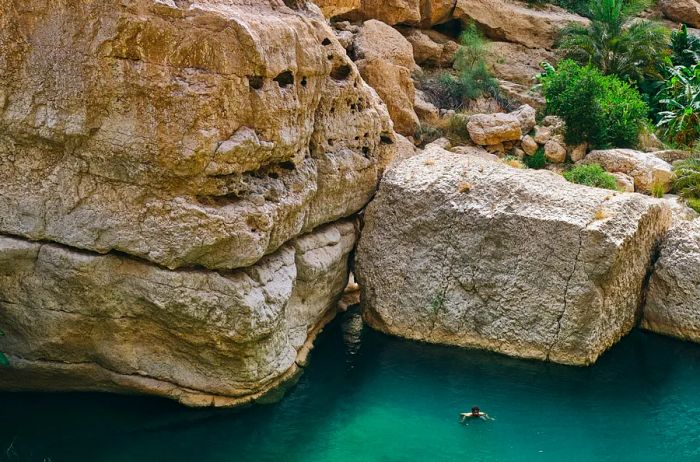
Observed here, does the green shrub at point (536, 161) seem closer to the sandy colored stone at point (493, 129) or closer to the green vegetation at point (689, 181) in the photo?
the sandy colored stone at point (493, 129)

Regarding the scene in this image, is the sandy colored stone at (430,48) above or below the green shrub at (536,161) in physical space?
above

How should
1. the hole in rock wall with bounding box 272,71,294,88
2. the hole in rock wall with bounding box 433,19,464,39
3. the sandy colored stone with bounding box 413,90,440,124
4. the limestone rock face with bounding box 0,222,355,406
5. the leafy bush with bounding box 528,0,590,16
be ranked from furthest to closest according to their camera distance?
the leafy bush with bounding box 528,0,590,16, the hole in rock wall with bounding box 433,19,464,39, the sandy colored stone with bounding box 413,90,440,124, the hole in rock wall with bounding box 272,71,294,88, the limestone rock face with bounding box 0,222,355,406

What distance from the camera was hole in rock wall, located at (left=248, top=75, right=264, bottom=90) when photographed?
30.9 ft

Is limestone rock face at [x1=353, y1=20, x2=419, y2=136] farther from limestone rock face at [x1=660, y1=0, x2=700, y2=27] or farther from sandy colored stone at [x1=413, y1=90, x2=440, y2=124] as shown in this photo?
limestone rock face at [x1=660, y1=0, x2=700, y2=27]

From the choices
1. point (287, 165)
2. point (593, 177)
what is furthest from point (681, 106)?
point (287, 165)

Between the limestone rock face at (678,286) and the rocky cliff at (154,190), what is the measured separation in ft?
21.8

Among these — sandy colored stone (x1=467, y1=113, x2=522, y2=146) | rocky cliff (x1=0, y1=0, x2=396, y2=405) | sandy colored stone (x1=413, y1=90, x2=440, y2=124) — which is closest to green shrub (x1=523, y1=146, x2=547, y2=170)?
sandy colored stone (x1=467, y1=113, x2=522, y2=146)

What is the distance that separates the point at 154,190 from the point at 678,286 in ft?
30.3

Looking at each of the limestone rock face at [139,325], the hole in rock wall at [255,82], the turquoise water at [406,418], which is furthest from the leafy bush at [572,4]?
the hole in rock wall at [255,82]

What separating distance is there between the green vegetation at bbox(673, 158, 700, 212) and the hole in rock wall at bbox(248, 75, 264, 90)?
1128 centimetres

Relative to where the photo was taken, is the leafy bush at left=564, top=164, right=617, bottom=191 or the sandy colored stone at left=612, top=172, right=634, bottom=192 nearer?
the leafy bush at left=564, top=164, right=617, bottom=191

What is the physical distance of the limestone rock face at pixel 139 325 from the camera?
9.51 m

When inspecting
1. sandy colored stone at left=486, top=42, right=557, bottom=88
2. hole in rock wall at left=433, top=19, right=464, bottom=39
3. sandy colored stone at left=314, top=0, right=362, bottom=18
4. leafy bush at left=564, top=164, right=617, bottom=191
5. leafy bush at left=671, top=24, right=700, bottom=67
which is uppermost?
sandy colored stone at left=314, top=0, right=362, bottom=18

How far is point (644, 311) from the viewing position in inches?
532
